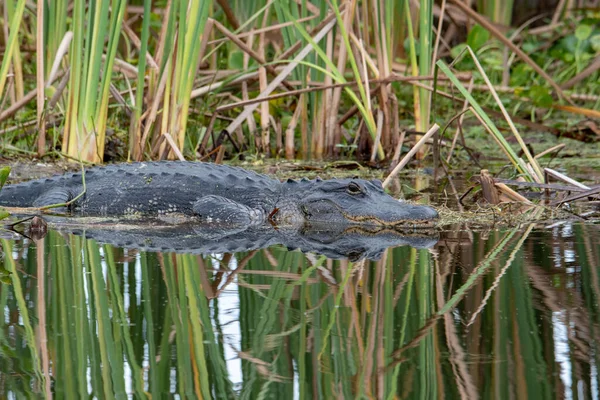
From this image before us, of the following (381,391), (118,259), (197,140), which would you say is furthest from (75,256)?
(197,140)

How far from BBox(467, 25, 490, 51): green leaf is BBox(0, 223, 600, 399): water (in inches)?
201

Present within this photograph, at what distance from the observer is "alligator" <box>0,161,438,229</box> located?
5.30 m

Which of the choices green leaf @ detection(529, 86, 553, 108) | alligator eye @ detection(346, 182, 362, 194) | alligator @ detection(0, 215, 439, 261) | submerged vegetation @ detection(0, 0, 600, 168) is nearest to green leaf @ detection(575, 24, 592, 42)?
submerged vegetation @ detection(0, 0, 600, 168)

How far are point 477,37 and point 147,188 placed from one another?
4.30 m

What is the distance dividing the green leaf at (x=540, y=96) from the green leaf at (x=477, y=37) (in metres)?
0.84

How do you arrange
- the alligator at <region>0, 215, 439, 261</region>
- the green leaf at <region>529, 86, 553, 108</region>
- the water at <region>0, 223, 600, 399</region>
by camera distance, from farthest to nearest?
the green leaf at <region>529, 86, 553, 108</region> < the alligator at <region>0, 215, 439, 261</region> < the water at <region>0, 223, 600, 399</region>

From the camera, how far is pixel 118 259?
371 cm

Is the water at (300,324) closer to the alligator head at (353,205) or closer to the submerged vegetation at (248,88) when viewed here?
the alligator head at (353,205)

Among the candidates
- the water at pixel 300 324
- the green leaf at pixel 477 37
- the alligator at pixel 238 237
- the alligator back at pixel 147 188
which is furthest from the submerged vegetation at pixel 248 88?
the water at pixel 300 324

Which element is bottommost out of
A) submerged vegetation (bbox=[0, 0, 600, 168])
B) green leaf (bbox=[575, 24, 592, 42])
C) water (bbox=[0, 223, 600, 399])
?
water (bbox=[0, 223, 600, 399])

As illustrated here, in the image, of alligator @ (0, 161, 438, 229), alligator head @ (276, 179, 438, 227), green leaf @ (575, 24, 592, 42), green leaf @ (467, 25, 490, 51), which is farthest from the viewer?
green leaf @ (575, 24, 592, 42)

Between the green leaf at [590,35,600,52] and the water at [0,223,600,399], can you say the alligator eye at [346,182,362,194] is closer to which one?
the water at [0,223,600,399]

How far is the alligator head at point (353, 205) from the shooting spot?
4715mm

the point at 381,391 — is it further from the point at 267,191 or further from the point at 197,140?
the point at 197,140
